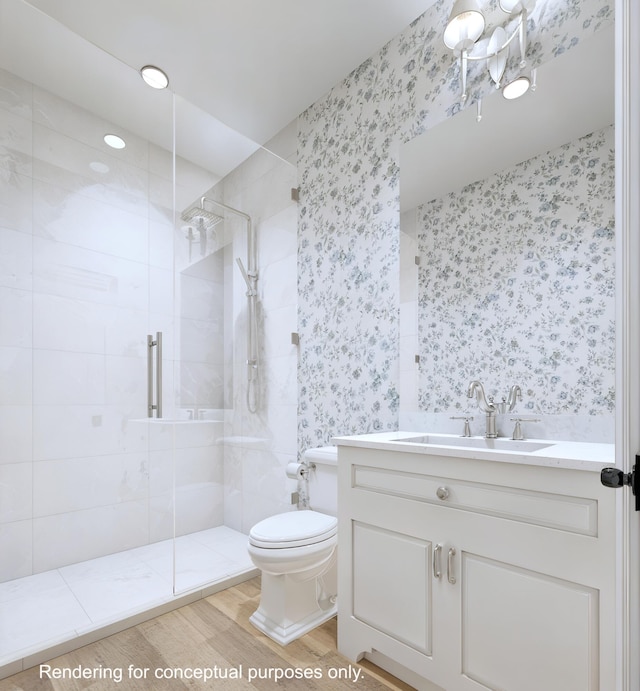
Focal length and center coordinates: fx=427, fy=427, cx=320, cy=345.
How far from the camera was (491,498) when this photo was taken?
1243mm

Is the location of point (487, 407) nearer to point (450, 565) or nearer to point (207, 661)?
point (450, 565)

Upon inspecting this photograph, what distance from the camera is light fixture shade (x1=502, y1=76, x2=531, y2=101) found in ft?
5.36

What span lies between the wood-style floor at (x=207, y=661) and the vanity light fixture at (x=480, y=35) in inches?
89.8

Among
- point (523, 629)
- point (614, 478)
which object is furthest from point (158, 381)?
point (614, 478)

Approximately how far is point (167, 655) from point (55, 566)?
95cm

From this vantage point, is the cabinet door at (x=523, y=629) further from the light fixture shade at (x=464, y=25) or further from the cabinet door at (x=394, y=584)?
the light fixture shade at (x=464, y=25)

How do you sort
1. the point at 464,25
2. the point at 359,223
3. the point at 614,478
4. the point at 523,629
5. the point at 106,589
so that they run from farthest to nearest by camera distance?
the point at 359,223
the point at 106,589
the point at 464,25
the point at 523,629
the point at 614,478

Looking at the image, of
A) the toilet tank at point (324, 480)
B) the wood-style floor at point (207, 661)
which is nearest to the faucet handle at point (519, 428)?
the toilet tank at point (324, 480)

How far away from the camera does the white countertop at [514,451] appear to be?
1.10m

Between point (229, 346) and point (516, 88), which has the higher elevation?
point (516, 88)

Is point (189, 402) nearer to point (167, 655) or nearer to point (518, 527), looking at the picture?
point (167, 655)

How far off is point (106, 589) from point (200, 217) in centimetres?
198

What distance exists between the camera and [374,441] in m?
1.55

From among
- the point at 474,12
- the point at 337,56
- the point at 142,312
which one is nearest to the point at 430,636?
the point at 142,312
